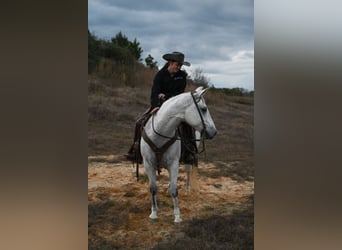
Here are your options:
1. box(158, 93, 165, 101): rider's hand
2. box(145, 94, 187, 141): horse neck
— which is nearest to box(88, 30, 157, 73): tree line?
box(158, 93, 165, 101): rider's hand

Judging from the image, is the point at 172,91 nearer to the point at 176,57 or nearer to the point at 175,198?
the point at 176,57

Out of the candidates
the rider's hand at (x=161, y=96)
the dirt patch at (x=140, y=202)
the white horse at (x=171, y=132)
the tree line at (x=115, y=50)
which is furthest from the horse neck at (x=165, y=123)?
the tree line at (x=115, y=50)

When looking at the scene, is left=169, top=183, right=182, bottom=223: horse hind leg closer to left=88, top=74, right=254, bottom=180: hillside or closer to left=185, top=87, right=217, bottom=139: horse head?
left=88, top=74, right=254, bottom=180: hillside

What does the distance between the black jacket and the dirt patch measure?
0.52m

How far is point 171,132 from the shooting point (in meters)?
2.73

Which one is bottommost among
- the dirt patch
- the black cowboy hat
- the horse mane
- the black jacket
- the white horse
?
the dirt patch

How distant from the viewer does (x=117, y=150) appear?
2793 mm

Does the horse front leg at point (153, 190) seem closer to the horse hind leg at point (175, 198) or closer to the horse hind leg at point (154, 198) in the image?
the horse hind leg at point (154, 198)

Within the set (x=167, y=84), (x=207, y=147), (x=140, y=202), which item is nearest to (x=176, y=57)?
(x=167, y=84)

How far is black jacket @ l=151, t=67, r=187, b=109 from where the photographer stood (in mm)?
2732
